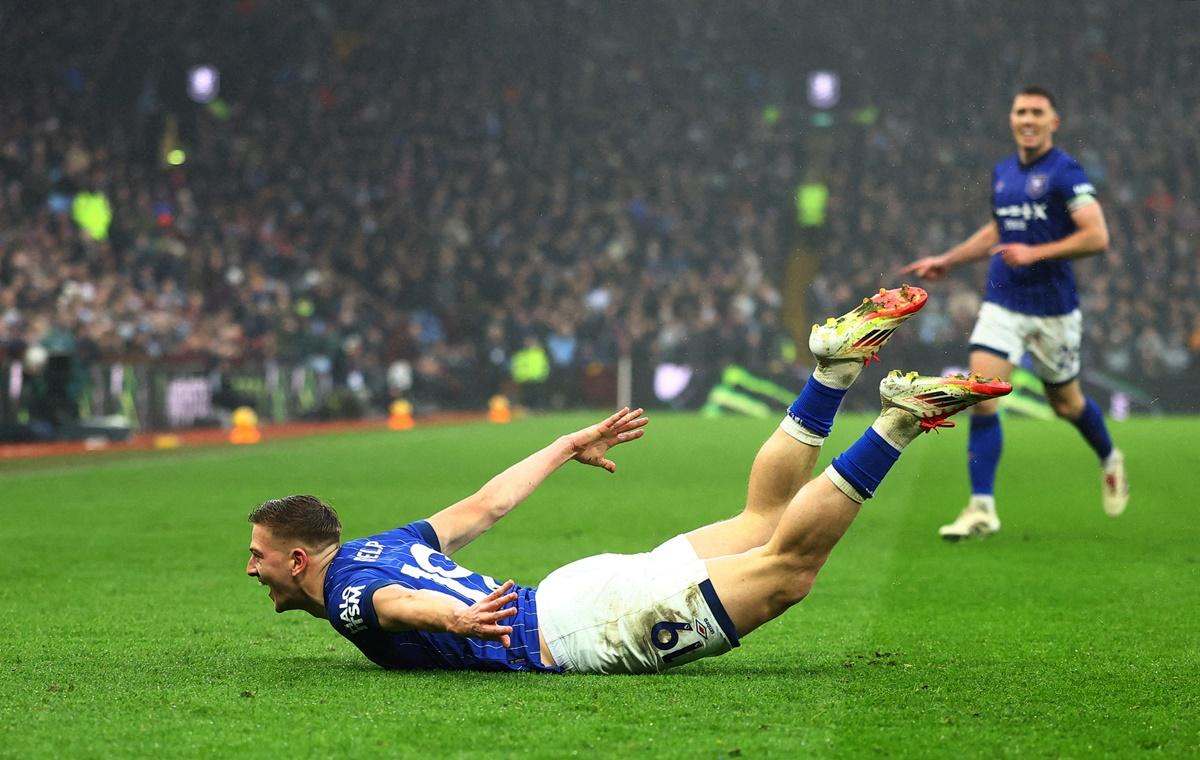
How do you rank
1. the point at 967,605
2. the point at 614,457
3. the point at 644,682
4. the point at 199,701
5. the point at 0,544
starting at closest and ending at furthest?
1. the point at 199,701
2. the point at 644,682
3. the point at 967,605
4. the point at 0,544
5. the point at 614,457

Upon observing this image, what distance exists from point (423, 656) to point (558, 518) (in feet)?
18.1

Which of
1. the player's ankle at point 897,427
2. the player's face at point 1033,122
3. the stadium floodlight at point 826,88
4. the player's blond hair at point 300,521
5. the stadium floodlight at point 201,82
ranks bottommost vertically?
the player's blond hair at point 300,521

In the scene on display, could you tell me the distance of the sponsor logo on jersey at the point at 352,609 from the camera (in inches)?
169

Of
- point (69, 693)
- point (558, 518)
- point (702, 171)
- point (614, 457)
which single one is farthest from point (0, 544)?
point (702, 171)

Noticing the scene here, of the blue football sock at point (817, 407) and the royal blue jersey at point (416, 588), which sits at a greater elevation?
the blue football sock at point (817, 407)

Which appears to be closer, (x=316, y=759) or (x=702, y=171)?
(x=316, y=759)

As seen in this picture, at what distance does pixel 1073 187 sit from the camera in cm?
877

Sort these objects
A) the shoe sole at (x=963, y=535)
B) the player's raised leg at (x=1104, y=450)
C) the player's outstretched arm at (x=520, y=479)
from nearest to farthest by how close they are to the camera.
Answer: the player's outstretched arm at (x=520, y=479), the shoe sole at (x=963, y=535), the player's raised leg at (x=1104, y=450)

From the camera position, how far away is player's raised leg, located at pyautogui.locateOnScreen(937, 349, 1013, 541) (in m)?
8.57

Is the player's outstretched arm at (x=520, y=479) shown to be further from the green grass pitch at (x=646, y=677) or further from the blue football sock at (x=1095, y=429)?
the blue football sock at (x=1095, y=429)

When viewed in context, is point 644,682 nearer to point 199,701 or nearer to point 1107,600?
point 199,701

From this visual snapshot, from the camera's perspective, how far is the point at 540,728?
378 centimetres

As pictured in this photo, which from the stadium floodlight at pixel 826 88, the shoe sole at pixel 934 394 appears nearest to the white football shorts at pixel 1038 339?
the shoe sole at pixel 934 394

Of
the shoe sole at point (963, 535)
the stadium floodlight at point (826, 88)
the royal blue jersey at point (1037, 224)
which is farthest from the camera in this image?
the stadium floodlight at point (826, 88)
